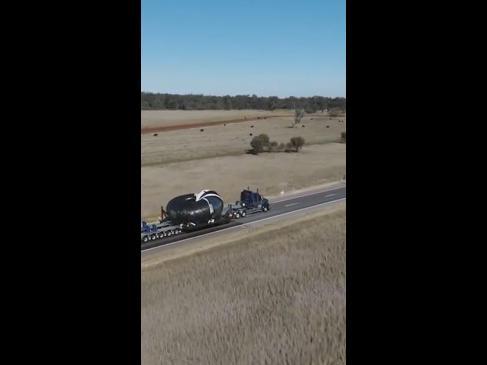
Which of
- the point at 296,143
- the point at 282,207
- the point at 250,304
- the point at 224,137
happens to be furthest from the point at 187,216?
the point at 224,137

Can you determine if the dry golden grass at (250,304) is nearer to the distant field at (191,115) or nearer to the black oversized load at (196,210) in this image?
the black oversized load at (196,210)

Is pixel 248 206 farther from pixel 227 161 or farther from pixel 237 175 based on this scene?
pixel 227 161

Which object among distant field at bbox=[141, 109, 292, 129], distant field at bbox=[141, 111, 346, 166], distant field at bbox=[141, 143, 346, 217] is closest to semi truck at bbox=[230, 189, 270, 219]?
distant field at bbox=[141, 143, 346, 217]

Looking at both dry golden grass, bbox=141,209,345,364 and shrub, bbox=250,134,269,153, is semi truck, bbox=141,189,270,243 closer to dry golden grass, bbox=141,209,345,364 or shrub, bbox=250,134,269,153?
dry golden grass, bbox=141,209,345,364
